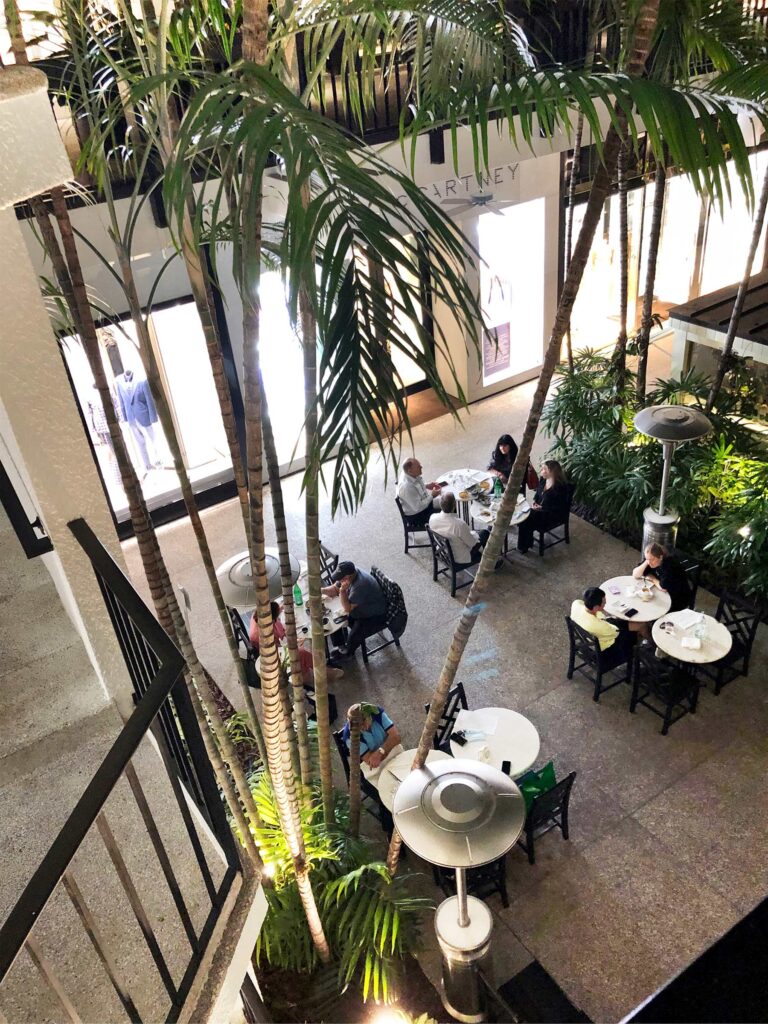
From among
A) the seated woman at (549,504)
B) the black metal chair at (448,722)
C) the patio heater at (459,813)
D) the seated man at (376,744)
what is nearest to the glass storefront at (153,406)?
the seated woman at (549,504)

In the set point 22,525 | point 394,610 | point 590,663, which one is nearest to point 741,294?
point 590,663

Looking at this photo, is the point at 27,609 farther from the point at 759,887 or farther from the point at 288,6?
the point at 759,887

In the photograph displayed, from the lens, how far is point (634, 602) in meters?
6.57

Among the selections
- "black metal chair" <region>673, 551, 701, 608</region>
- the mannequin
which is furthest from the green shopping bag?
the mannequin

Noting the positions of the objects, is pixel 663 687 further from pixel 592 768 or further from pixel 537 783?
pixel 537 783

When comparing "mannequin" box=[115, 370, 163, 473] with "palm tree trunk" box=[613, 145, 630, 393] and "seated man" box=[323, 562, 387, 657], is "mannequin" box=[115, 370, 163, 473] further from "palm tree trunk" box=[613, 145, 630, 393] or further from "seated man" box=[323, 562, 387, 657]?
"palm tree trunk" box=[613, 145, 630, 393]

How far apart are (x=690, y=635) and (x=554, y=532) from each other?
2.54 metres

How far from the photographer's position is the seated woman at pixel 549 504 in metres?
7.91

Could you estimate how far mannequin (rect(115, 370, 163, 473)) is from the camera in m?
8.95

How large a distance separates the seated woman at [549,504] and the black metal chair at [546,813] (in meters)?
3.14

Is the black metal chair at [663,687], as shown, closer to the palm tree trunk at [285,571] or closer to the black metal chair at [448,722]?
the black metal chair at [448,722]

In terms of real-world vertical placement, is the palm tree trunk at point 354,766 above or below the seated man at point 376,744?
above

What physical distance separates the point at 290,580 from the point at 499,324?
867cm

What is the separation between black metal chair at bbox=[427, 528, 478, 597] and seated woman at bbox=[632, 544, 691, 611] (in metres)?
1.63
